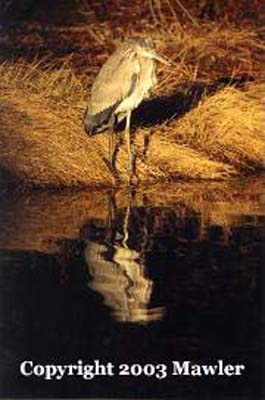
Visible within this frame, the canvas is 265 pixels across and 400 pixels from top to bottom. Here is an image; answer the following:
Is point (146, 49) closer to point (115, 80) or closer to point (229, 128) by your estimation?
point (115, 80)

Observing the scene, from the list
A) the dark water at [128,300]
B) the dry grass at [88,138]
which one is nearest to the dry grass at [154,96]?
the dry grass at [88,138]

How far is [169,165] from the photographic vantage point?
665 centimetres

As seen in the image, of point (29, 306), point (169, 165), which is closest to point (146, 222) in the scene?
point (169, 165)

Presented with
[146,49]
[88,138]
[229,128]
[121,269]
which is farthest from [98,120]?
[121,269]

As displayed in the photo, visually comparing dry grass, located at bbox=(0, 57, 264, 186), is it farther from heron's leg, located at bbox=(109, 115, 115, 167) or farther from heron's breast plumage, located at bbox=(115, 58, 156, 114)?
heron's breast plumage, located at bbox=(115, 58, 156, 114)

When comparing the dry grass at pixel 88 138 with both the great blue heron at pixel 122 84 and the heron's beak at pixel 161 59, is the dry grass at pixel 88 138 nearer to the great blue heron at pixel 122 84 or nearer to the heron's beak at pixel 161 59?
the great blue heron at pixel 122 84

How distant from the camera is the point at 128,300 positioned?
19.1 feet

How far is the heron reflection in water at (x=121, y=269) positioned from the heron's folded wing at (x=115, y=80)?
76cm

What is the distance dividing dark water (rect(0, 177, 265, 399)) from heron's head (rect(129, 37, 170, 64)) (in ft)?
3.16

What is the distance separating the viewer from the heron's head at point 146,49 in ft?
22.2

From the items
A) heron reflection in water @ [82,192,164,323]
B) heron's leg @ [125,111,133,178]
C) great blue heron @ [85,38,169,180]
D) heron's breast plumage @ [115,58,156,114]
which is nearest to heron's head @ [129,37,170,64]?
great blue heron @ [85,38,169,180]

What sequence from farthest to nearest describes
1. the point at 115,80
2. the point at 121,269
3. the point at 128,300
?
the point at 115,80, the point at 121,269, the point at 128,300

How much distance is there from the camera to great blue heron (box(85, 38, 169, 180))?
684 cm

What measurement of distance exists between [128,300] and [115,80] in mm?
1712
